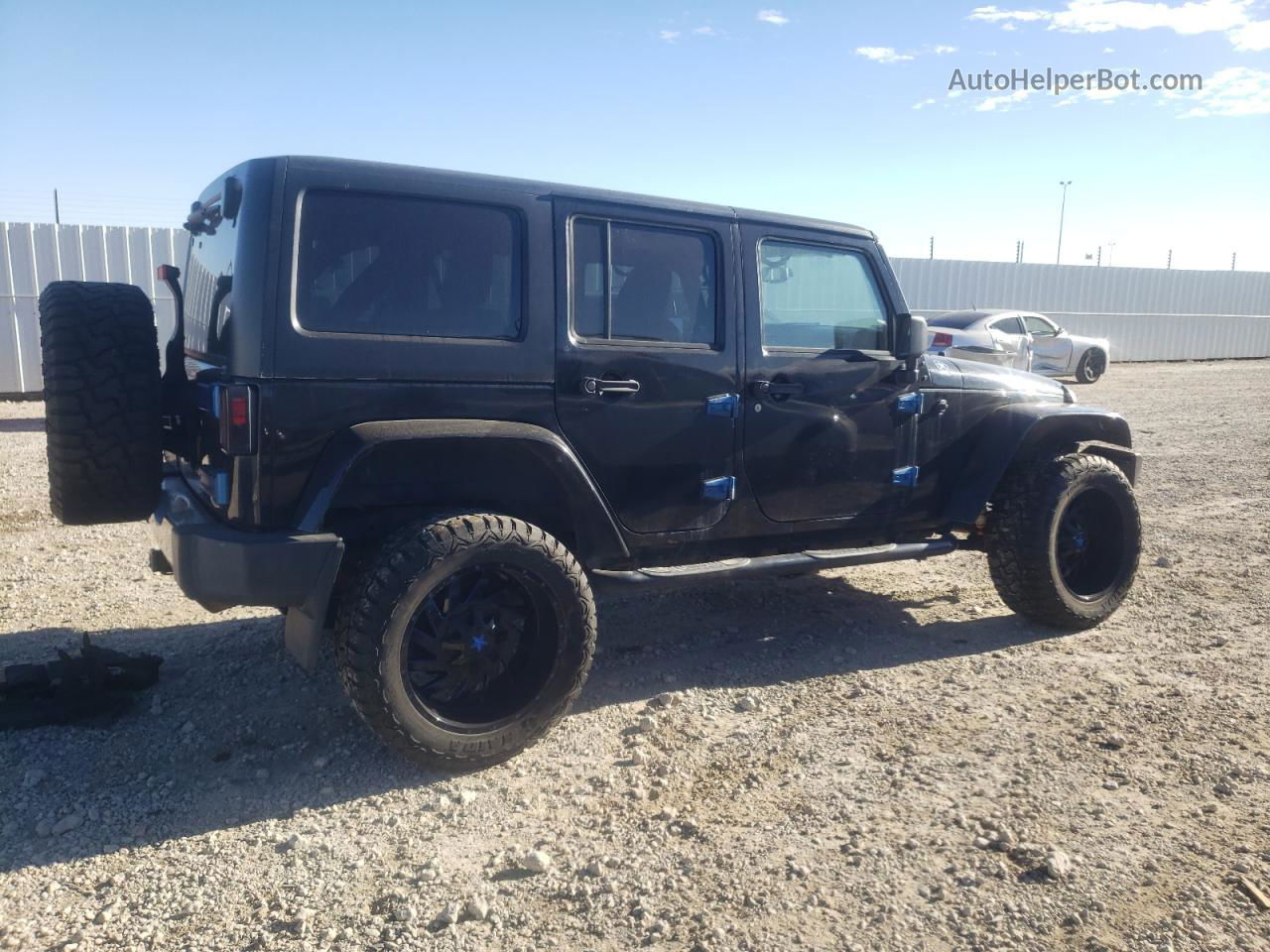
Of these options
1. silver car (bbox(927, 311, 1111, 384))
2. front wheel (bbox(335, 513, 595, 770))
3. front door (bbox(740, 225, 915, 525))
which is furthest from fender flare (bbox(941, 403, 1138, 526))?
silver car (bbox(927, 311, 1111, 384))

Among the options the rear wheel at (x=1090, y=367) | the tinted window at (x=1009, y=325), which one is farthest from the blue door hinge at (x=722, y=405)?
the rear wheel at (x=1090, y=367)

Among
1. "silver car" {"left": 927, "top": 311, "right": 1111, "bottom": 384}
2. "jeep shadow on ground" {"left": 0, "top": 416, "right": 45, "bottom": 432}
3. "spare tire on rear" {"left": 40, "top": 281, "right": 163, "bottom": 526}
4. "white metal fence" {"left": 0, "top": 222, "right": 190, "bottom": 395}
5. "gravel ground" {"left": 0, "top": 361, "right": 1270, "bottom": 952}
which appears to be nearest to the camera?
"gravel ground" {"left": 0, "top": 361, "right": 1270, "bottom": 952}

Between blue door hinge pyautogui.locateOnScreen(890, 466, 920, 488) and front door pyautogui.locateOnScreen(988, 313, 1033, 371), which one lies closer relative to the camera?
blue door hinge pyautogui.locateOnScreen(890, 466, 920, 488)

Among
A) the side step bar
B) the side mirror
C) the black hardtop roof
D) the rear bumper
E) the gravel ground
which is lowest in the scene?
the gravel ground

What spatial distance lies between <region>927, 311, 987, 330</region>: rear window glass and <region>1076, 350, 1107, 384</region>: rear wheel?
407 cm

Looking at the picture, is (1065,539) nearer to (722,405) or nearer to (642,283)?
(722,405)

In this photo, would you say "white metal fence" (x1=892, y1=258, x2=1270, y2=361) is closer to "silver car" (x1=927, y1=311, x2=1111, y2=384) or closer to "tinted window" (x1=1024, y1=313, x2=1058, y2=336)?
"silver car" (x1=927, y1=311, x2=1111, y2=384)

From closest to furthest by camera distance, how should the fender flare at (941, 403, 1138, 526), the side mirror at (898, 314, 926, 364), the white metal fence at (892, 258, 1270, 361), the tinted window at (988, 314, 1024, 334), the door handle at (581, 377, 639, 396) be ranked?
the door handle at (581, 377, 639, 396), the side mirror at (898, 314, 926, 364), the fender flare at (941, 403, 1138, 526), the tinted window at (988, 314, 1024, 334), the white metal fence at (892, 258, 1270, 361)

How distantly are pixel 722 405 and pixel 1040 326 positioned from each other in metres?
16.0

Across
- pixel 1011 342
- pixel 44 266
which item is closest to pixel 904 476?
pixel 1011 342

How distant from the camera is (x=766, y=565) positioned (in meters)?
4.21

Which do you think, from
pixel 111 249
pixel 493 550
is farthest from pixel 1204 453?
pixel 111 249

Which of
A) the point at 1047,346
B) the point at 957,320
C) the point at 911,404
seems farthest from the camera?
the point at 1047,346

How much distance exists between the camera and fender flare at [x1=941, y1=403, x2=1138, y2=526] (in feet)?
15.5
